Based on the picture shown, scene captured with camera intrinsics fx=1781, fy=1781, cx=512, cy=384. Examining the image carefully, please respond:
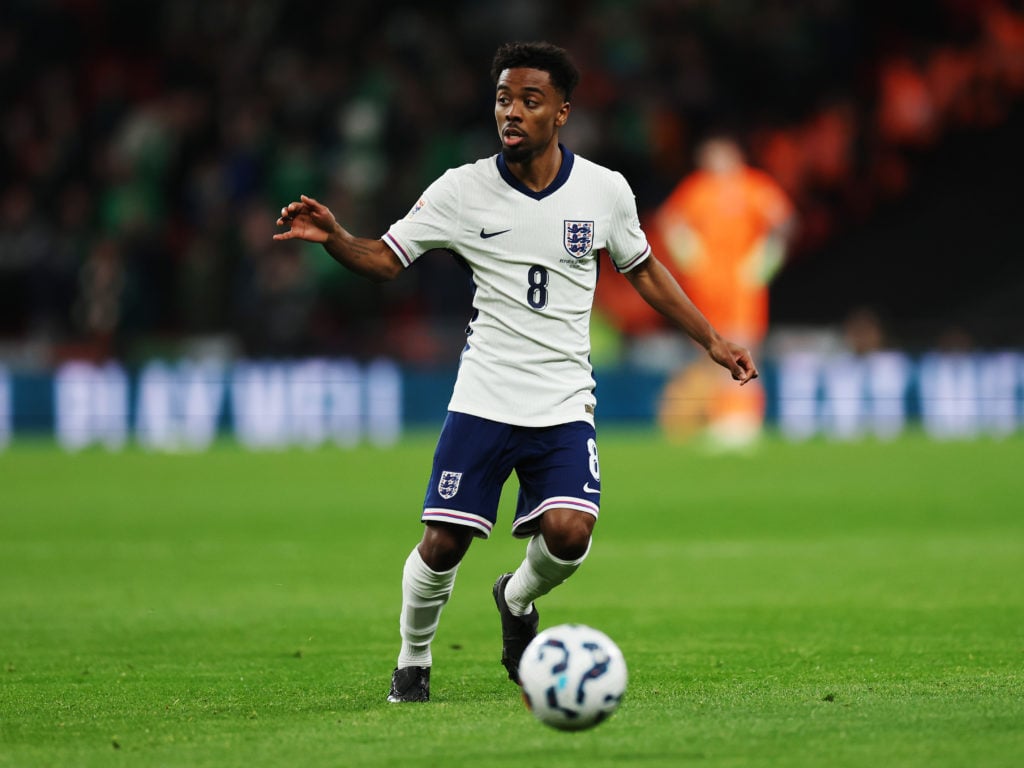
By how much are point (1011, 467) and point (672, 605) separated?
746cm

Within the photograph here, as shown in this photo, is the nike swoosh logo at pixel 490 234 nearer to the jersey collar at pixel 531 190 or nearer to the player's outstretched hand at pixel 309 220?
the jersey collar at pixel 531 190

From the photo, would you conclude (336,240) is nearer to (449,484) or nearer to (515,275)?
(515,275)

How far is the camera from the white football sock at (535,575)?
19.3ft

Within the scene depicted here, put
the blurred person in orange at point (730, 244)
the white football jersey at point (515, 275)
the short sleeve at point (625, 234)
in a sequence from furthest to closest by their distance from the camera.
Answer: the blurred person in orange at point (730, 244), the short sleeve at point (625, 234), the white football jersey at point (515, 275)

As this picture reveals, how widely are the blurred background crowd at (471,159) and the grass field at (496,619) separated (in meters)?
4.81

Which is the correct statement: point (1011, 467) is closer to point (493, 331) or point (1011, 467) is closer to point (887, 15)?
point (887, 15)

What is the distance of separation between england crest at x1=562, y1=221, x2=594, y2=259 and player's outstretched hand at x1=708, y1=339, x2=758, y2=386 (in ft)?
1.90

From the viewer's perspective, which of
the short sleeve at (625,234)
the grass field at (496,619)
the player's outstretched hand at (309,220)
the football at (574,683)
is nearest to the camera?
the football at (574,683)

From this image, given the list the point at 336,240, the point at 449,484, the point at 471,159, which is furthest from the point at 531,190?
the point at 471,159

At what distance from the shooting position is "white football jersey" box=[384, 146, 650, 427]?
584 centimetres

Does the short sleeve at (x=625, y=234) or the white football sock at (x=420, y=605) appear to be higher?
the short sleeve at (x=625, y=234)

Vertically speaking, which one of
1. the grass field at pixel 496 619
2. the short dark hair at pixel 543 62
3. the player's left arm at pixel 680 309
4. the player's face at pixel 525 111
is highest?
the short dark hair at pixel 543 62

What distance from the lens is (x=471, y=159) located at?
2050cm

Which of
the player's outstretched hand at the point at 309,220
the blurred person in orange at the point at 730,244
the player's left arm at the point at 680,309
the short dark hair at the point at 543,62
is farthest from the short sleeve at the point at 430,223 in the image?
the blurred person in orange at the point at 730,244
